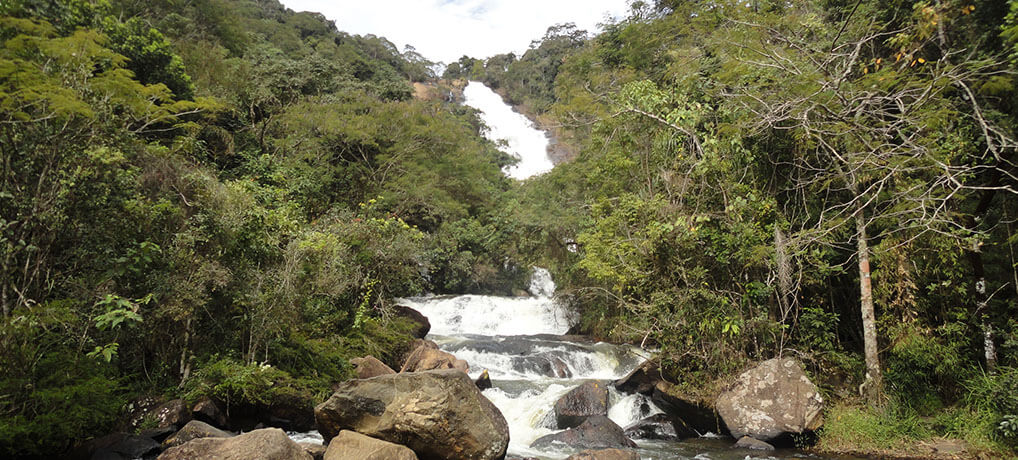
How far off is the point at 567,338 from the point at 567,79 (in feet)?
31.3

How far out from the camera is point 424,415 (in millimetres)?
5570

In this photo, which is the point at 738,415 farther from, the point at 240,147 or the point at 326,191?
the point at 240,147

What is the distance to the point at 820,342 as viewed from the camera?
24.9 ft

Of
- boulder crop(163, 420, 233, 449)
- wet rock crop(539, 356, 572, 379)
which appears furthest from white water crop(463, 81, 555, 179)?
boulder crop(163, 420, 233, 449)

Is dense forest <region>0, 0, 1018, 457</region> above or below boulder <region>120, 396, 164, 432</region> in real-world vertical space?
above

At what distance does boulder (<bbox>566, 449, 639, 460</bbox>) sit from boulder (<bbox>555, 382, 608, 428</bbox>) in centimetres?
241

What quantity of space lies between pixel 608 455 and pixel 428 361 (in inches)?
197

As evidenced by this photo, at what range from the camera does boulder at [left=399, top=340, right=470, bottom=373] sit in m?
10.1

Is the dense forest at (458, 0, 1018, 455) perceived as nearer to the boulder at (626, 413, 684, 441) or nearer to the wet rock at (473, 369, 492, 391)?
the boulder at (626, 413, 684, 441)

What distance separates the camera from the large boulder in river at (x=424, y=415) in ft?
18.2

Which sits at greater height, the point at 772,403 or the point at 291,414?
the point at 772,403

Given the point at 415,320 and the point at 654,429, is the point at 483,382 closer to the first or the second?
the point at 654,429

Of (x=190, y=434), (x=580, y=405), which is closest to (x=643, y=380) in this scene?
(x=580, y=405)

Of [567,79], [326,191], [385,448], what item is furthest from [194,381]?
[567,79]
